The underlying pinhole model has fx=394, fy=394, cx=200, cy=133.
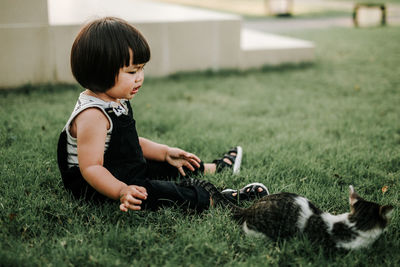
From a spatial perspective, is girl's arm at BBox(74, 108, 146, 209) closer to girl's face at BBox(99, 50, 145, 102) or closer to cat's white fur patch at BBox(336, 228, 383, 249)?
girl's face at BBox(99, 50, 145, 102)

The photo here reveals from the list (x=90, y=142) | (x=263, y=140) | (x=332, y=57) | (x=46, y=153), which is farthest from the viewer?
(x=332, y=57)

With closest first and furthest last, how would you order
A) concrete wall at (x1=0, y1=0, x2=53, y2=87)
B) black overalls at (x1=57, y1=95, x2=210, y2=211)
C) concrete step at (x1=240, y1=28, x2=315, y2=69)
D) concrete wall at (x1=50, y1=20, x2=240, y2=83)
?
black overalls at (x1=57, y1=95, x2=210, y2=211), concrete wall at (x1=0, y1=0, x2=53, y2=87), concrete wall at (x1=50, y1=20, x2=240, y2=83), concrete step at (x1=240, y1=28, x2=315, y2=69)

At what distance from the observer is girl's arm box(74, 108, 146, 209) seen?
1914mm

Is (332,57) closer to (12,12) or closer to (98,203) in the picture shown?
(12,12)

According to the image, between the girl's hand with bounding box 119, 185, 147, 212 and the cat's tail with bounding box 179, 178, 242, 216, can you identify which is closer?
the girl's hand with bounding box 119, 185, 147, 212

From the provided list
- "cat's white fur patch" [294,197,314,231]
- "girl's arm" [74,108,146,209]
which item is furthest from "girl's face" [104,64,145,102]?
"cat's white fur patch" [294,197,314,231]

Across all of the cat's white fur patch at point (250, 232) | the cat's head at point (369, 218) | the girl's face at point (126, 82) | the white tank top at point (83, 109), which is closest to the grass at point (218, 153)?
the cat's white fur patch at point (250, 232)

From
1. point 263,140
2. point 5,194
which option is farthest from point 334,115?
point 5,194

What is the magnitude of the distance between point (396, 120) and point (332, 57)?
11.1 feet

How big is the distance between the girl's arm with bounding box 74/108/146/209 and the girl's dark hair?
184mm

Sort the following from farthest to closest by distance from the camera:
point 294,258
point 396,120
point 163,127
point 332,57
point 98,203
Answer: point 332,57
point 396,120
point 163,127
point 98,203
point 294,258

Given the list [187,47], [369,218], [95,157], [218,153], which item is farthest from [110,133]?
[187,47]

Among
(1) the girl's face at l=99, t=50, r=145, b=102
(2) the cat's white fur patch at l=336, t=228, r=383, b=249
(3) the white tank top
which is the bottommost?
(2) the cat's white fur patch at l=336, t=228, r=383, b=249

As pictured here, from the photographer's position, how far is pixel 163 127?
3523 millimetres
